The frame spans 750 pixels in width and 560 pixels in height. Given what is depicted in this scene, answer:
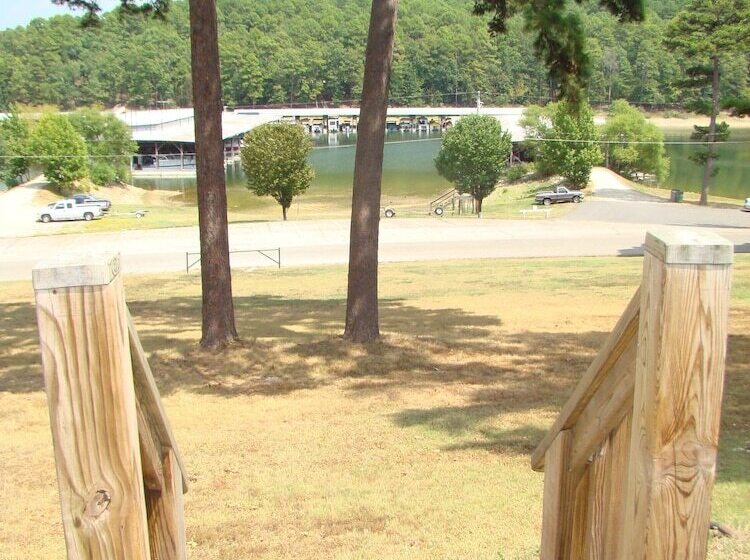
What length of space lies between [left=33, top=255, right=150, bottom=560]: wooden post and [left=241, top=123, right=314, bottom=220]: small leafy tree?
36997mm

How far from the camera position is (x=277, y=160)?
125ft

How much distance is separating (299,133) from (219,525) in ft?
116

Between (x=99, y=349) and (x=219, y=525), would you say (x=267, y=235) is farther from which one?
(x=99, y=349)

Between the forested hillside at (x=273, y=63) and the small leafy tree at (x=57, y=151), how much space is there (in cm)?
8060

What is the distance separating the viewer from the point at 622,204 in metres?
43.3

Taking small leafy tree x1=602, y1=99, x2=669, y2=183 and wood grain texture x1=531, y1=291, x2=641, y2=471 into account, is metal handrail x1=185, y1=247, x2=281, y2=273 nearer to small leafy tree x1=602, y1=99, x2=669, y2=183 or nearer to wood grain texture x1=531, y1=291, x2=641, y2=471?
wood grain texture x1=531, y1=291, x2=641, y2=471

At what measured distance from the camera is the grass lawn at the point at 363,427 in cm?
449

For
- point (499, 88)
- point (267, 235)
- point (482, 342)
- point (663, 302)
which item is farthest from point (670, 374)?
point (499, 88)

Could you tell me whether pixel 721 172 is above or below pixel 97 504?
below

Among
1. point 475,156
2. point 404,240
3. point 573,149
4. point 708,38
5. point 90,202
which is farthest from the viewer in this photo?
point 573,149

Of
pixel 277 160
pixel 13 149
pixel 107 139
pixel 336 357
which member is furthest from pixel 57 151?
Result: pixel 336 357

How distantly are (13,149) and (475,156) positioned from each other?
30.0 meters

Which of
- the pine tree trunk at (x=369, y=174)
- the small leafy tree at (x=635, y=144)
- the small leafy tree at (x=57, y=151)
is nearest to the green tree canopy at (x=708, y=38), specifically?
the small leafy tree at (x=635, y=144)

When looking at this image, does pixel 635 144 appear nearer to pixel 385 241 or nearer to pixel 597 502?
pixel 385 241
